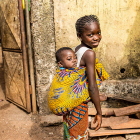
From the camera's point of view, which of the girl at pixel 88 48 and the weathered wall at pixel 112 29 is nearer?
the girl at pixel 88 48

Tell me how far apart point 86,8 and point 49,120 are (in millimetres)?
2340

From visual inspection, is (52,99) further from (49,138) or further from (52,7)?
(52,7)

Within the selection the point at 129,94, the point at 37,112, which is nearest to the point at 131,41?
the point at 129,94

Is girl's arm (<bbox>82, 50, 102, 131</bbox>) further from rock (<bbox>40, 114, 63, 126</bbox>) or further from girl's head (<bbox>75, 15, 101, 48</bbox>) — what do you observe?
rock (<bbox>40, 114, 63, 126</bbox>)

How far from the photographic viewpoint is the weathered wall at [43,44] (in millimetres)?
2846

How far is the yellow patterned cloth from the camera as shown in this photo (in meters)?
1.32

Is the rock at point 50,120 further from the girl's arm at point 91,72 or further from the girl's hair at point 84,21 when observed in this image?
the girl's hair at point 84,21

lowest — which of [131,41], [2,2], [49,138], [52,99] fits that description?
[49,138]

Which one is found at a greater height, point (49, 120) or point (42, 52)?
point (42, 52)

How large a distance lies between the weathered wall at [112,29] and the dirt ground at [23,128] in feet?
5.43

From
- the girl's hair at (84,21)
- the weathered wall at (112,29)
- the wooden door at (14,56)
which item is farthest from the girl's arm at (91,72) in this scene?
A: the wooden door at (14,56)

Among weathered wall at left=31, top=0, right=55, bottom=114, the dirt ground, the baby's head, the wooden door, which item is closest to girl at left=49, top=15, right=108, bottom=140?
the baby's head

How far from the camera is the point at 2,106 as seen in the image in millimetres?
3859

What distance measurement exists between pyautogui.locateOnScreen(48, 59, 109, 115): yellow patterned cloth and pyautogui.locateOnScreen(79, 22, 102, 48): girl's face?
242mm
